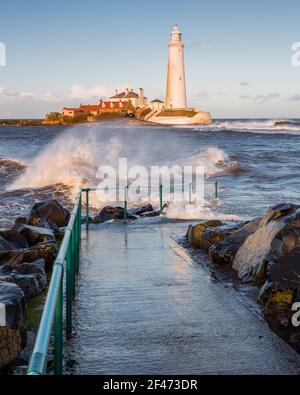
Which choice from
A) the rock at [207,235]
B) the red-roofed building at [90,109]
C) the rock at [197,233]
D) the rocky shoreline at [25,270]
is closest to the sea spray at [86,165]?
the rocky shoreline at [25,270]

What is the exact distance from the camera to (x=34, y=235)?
32.0ft

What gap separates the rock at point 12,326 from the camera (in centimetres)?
464

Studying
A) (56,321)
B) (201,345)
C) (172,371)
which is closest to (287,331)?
(201,345)

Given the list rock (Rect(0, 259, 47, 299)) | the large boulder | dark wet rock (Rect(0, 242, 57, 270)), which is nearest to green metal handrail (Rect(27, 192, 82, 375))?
rock (Rect(0, 259, 47, 299))

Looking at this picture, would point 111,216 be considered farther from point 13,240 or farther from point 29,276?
point 29,276

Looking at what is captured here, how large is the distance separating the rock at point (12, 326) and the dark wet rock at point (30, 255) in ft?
8.24

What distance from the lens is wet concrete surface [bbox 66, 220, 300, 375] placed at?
450 cm

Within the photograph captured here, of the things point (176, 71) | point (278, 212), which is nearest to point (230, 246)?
point (278, 212)

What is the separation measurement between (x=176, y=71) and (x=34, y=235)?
87.7 metres

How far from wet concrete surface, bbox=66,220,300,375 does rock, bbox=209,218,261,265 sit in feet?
1.07

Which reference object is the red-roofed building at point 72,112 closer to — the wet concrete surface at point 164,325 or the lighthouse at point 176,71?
the lighthouse at point 176,71

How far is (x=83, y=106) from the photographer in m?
148

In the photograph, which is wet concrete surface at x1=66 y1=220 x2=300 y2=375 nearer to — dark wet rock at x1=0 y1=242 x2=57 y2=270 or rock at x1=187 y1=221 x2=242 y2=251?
dark wet rock at x1=0 y1=242 x2=57 y2=270
